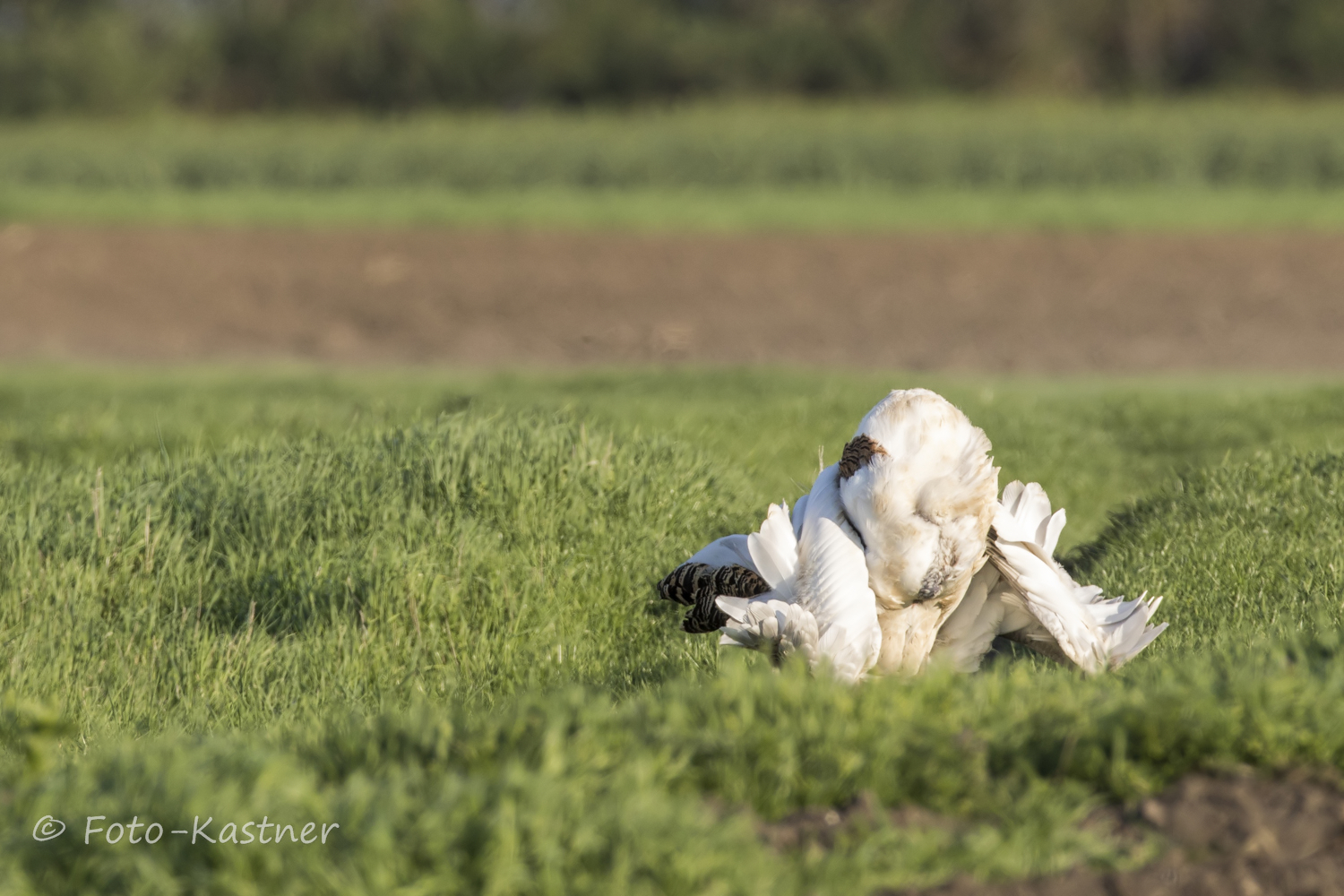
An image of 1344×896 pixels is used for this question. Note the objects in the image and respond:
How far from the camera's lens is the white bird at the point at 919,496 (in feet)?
9.47

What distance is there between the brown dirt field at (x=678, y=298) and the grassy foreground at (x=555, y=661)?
4400 millimetres

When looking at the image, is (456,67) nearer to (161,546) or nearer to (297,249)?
(297,249)

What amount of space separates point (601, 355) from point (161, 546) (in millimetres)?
8216

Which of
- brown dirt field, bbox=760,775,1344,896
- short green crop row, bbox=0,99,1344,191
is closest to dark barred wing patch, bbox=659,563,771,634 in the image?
brown dirt field, bbox=760,775,1344,896

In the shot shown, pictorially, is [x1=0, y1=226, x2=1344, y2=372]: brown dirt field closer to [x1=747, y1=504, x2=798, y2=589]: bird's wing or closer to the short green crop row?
the short green crop row

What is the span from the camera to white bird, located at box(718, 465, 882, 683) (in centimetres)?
276

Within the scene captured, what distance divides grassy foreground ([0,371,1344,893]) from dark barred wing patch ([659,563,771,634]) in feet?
0.60

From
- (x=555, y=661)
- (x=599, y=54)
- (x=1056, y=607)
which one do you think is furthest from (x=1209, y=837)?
(x=599, y=54)

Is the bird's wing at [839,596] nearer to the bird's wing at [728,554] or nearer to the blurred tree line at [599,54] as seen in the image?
the bird's wing at [728,554]

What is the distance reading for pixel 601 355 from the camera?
Answer: 41.1 feet

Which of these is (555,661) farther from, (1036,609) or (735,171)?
(735,171)

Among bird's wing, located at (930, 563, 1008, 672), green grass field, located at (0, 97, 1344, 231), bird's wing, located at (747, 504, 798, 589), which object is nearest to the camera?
bird's wing, located at (747, 504, 798, 589)

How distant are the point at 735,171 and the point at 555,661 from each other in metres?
16.1

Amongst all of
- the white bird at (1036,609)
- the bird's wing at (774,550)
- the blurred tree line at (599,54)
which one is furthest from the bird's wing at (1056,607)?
the blurred tree line at (599,54)
